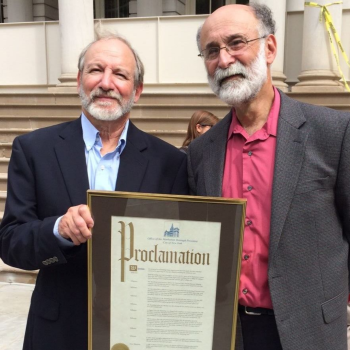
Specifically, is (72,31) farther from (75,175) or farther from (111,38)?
(75,175)

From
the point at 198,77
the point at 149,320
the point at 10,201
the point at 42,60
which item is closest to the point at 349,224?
the point at 149,320

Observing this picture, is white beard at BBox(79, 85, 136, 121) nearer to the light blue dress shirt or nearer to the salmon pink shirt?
the light blue dress shirt

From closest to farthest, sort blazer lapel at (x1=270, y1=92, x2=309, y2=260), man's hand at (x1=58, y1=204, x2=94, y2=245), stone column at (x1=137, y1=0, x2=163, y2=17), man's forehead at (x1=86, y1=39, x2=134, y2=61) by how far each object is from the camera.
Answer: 1. man's hand at (x1=58, y1=204, x2=94, y2=245)
2. blazer lapel at (x1=270, y1=92, x2=309, y2=260)
3. man's forehead at (x1=86, y1=39, x2=134, y2=61)
4. stone column at (x1=137, y1=0, x2=163, y2=17)

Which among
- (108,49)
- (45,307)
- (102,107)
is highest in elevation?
(108,49)

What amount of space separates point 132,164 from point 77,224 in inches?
17.7

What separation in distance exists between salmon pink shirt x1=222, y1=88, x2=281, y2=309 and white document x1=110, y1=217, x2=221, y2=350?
0.67 feet

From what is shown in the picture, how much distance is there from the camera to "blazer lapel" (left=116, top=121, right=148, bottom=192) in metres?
1.73

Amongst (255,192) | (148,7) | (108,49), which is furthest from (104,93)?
(148,7)

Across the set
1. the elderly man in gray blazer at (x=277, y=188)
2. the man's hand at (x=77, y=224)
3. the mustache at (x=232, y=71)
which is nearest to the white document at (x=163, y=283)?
the man's hand at (x=77, y=224)

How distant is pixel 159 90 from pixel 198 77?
2.82 feet

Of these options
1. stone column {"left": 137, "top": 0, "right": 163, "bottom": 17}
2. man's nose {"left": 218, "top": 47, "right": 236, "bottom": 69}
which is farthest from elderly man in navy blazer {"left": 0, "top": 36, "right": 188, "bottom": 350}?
stone column {"left": 137, "top": 0, "right": 163, "bottom": 17}

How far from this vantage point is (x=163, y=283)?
152cm

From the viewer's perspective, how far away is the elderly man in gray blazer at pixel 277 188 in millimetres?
1575

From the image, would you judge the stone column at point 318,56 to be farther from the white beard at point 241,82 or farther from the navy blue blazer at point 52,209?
the navy blue blazer at point 52,209
